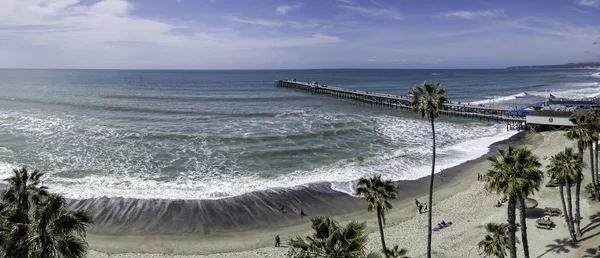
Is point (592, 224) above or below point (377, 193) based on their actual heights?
below

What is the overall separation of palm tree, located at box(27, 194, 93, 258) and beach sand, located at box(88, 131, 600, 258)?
42.6ft

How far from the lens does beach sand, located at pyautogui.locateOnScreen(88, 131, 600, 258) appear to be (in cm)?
2484

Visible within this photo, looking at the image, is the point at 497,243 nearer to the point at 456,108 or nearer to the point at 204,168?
the point at 204,168

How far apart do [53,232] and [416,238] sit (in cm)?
2216

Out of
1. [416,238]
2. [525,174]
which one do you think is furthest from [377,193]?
[416,238]

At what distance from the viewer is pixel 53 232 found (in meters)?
13.1

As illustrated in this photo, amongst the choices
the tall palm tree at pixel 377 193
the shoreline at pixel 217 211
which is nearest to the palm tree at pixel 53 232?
the tall palm tree at pixel 377 193

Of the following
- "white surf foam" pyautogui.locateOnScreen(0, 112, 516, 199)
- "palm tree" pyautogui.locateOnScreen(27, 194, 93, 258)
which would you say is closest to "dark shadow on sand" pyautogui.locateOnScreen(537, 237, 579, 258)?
"white surf foam" pyautogui.locateOnScreen(0, 112, 516, 199)

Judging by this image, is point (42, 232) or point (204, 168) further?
point (204, 168)

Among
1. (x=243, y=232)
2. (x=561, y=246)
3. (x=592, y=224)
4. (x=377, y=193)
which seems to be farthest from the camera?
(x=243, y=232)

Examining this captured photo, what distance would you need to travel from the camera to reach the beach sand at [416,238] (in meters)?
24.8

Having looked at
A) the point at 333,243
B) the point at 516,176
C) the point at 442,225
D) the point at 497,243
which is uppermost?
the point at 516,176

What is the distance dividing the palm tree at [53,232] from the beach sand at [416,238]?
13.0 m

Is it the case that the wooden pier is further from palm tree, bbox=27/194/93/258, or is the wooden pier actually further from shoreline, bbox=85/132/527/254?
palm tree, bbox=27/194/93/258
